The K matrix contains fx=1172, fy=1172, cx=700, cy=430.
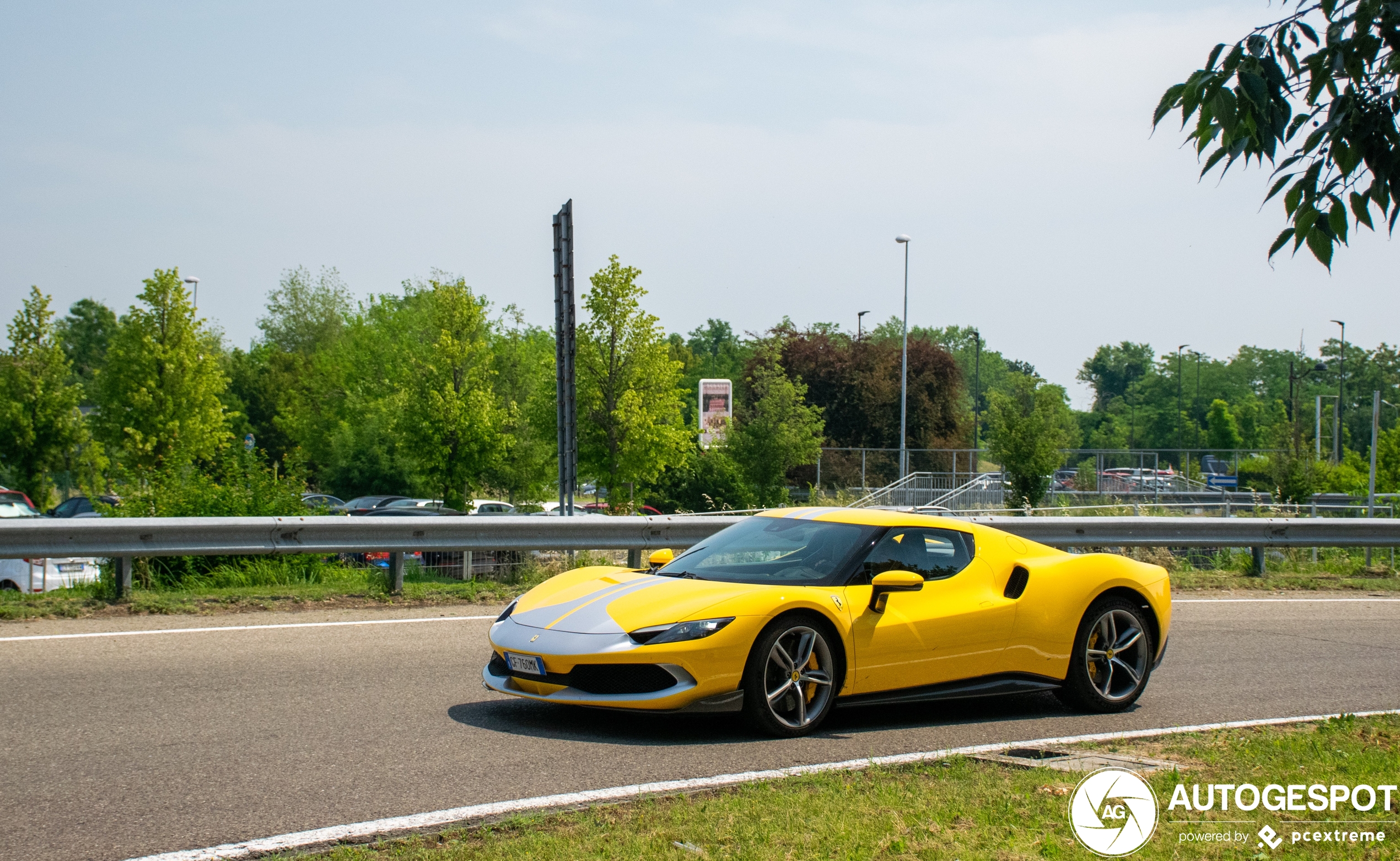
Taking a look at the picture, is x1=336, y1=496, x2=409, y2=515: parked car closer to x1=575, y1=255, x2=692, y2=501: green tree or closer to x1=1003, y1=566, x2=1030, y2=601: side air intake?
x1=575, y1=255, x2=692, y2=501: green tree

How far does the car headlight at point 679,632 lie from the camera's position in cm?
584

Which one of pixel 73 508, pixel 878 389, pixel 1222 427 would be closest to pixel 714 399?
pixel 878 389

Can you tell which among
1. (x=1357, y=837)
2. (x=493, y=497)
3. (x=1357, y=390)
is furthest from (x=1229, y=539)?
(x=1357, y=390)

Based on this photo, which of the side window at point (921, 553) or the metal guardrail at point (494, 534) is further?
the metal guardrail at point (494, 534)

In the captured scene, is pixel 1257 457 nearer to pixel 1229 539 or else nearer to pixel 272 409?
pixel 1229 539

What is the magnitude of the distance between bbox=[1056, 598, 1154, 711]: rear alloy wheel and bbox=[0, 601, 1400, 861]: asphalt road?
0.49 feet

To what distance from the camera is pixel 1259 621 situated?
11.2m

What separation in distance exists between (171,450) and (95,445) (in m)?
6.71

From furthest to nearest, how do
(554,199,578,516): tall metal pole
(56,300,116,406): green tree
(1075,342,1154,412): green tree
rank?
(1075,342,1154,412): green tree, (56,300,116,406): green tree, (554,199,578,516): tall metal pole

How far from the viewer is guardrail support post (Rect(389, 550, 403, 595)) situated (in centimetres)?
1146

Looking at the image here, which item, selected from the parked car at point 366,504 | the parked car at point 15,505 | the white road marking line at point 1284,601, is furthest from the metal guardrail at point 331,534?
the parked car at point 15,505

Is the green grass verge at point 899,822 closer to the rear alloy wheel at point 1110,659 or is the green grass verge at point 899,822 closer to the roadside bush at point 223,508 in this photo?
the rear alloy wheel at point 1110,659

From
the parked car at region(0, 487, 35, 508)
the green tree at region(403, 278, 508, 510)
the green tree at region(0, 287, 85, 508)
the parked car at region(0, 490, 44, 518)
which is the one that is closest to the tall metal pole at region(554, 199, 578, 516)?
the green tree at region(403, 278, 508, 510)

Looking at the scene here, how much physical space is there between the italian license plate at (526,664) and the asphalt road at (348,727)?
30cm
